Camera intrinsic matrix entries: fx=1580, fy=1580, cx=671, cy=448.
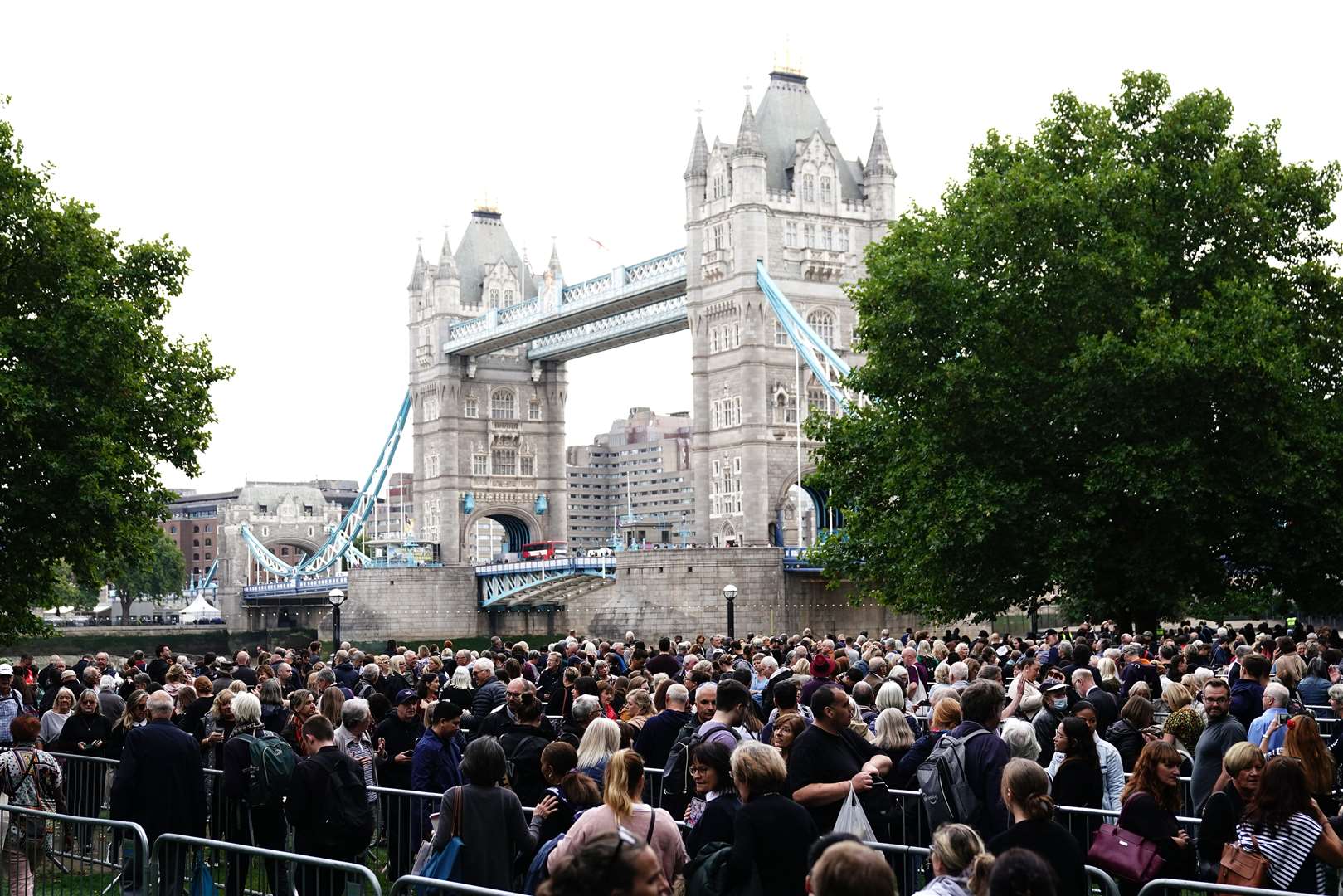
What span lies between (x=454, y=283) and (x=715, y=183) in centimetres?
2848

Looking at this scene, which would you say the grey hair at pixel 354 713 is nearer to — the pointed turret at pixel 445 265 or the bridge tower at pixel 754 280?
the bridge tower at pixel 754 280

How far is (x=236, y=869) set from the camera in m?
8.75

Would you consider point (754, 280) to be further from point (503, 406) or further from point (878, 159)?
point (503, 406)

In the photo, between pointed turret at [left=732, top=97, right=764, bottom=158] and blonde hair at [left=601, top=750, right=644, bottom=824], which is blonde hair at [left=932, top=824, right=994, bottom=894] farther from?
pointed turret at [left=732, top=97, right=764, bottom=158]

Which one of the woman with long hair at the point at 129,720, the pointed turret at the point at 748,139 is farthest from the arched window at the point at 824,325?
the woman with long hair at the point at 129,720

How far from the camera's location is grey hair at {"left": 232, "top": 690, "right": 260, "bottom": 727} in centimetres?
1062

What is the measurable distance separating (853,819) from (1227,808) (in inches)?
71.8

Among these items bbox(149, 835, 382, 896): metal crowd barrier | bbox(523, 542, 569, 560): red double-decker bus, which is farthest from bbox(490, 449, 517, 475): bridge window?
Answer: bbox(149, 835, 382, 896): metal crowd barrier

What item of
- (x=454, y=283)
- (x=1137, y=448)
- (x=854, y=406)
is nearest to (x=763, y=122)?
(x=454, y=283)

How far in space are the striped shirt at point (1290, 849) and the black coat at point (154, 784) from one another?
661 cm

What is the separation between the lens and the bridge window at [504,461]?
298ft

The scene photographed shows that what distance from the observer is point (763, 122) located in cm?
7031

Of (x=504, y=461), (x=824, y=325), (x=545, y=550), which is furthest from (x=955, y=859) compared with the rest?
(x=504, y=461)

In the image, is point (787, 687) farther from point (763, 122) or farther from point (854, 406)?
point (763, 122)
